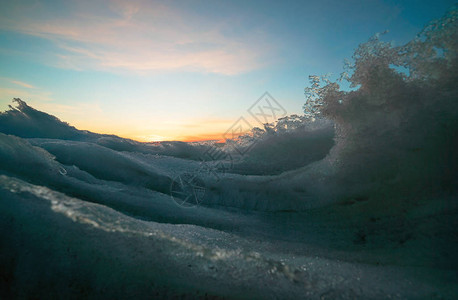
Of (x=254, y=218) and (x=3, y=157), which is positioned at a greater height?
(x=3, y=157)

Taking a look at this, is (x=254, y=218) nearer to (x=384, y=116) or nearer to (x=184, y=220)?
(x=184, y=220)

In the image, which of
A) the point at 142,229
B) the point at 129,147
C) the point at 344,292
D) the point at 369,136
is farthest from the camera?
the point at 129,147

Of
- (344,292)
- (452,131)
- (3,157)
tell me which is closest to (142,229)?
(344,292)

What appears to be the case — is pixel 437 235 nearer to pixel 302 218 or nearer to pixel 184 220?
pixel 302 218

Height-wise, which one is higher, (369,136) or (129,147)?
(369,136)

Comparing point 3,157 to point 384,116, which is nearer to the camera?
point 3,157

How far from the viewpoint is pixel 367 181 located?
239cm

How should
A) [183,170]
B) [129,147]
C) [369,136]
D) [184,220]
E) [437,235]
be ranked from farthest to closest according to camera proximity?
[129,147] < [183,170] < [369,136] < [184,220] < [437,235]

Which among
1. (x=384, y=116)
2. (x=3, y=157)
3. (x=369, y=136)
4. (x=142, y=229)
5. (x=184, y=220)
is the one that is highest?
(x=384, y=116)

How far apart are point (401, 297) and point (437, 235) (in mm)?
1022

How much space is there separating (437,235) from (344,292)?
1.23 meters

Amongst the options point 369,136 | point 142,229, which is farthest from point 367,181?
point 142,229

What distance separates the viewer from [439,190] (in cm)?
206

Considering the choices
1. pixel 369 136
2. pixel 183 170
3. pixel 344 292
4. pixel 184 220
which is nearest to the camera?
pixel 344 292
